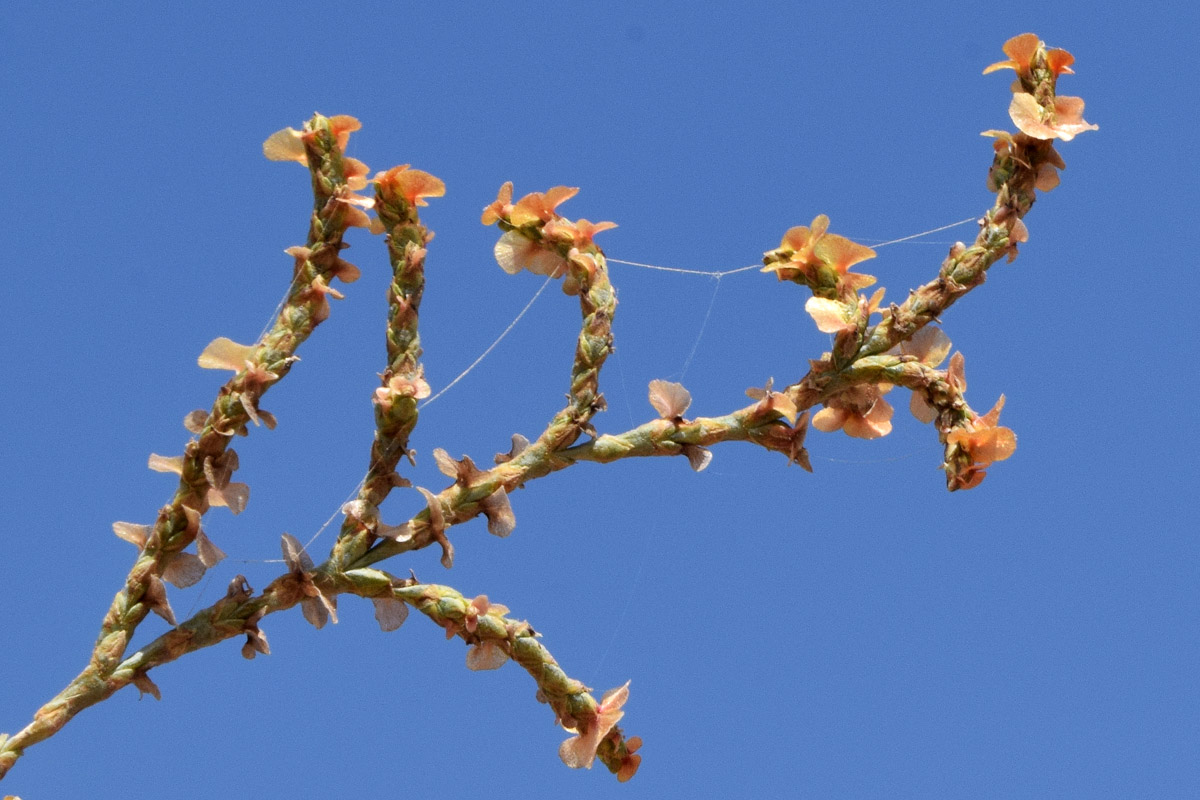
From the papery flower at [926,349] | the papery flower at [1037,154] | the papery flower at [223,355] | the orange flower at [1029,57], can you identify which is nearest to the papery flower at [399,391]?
the papery flower at [223,355]

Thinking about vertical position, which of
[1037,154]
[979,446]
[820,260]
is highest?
[1037,154]

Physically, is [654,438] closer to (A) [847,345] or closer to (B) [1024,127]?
(A) [847,345]

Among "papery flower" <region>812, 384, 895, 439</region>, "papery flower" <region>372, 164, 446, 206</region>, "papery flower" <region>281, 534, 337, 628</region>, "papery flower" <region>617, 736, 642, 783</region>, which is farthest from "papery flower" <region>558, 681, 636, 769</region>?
"papery flower" <region>372, 164, 446, 206</region>

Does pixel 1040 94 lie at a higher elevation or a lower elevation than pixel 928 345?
higher

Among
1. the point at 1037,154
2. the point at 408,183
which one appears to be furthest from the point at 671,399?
the point at 1037,154

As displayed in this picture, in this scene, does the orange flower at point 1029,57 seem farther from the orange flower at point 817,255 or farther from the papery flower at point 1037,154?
the orange flower at point 817,255

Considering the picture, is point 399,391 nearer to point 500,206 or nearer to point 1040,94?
point 500,206
